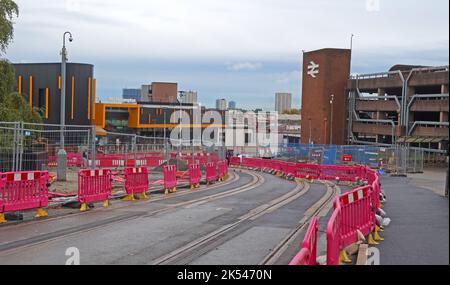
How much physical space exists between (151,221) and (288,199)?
735 centimetres

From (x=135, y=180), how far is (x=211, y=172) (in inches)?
364

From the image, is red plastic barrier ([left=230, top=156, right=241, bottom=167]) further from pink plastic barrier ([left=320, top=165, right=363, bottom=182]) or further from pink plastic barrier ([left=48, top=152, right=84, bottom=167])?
pink plastic barrier ([left=48, top=152, right=84, bottom=167])

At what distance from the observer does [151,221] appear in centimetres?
1309

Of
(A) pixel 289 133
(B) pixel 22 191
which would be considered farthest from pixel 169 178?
(A) pixel 289 133

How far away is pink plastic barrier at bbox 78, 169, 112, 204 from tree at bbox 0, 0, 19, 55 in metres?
14.6

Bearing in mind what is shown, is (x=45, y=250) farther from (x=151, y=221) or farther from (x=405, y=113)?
(x=405, y=113)

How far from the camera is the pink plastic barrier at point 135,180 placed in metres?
17.9

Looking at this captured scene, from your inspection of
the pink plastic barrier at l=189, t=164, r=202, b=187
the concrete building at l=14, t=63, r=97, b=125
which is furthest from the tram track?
the concrete building at l=14, t=63, r=97, b=125

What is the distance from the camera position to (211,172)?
89.5 feet

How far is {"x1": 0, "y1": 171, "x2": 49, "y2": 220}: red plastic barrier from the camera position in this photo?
12820 millimetres

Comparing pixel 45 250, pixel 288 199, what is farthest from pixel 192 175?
pixel 45 250

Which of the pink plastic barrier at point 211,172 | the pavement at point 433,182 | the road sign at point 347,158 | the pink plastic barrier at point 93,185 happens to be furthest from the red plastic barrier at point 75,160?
the road sign at point 347,158

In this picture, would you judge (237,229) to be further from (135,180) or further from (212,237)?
(135,180)

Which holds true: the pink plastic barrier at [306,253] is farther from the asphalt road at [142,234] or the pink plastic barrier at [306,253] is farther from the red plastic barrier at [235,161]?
the red plastic barrier at [235,161]
